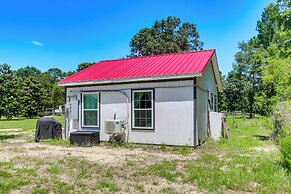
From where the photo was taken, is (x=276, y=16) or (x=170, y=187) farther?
(x=276, y=16)

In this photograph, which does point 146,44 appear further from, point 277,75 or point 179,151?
point 179,151

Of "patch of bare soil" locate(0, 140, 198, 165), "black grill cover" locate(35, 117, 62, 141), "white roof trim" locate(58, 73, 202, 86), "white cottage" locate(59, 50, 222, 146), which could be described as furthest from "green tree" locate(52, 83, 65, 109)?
"patch of bare soil" locate(0, 140, 198, 165)

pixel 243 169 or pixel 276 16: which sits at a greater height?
pixel 276 16

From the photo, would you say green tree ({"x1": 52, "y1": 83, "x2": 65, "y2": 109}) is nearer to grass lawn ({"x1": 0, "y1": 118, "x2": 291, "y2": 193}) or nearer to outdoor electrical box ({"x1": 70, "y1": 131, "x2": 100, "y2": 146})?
outdoor electrical box ({"x1": 70, "y1": 131, "x2": 100, "y2": 146})

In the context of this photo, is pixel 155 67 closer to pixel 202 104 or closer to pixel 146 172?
pixel 202 104

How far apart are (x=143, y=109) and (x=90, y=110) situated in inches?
104

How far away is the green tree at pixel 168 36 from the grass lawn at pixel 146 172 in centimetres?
2783

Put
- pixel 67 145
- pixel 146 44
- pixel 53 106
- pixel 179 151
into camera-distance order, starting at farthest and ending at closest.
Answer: pixel 53 106
pixel 146 44
pixel 67 145
pixel 179 151

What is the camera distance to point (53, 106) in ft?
153

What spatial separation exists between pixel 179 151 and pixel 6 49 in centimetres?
2463

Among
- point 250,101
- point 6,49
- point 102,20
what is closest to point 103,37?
point 102,20

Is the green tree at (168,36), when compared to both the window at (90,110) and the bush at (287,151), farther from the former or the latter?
the bush at (287,151)

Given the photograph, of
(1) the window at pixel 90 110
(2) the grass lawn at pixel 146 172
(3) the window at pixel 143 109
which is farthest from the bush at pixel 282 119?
(1) the window at pixel 90 110

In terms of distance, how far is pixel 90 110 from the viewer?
10.2 metres
